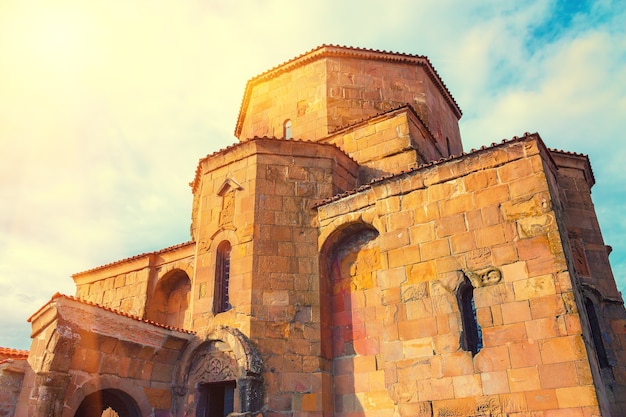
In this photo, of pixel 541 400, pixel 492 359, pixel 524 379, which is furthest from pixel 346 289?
pixel 541 400

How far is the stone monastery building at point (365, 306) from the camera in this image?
759cm

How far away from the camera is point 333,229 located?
10.3m

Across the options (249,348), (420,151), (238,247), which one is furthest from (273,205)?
(420,151)

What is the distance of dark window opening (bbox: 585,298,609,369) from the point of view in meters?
10.1

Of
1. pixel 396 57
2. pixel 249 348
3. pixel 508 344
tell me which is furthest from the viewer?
pixel 396 57

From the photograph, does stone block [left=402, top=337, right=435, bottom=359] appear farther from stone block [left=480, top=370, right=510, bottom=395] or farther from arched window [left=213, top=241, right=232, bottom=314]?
A: arched window [left=213, top=241, right=232, bottom=314]

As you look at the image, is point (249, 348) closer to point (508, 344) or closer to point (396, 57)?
point (508, 344)

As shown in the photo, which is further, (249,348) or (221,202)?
(221,202)

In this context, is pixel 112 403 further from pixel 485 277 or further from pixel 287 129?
pixel 287 129

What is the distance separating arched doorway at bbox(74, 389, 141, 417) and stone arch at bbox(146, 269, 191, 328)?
2929 millimetres

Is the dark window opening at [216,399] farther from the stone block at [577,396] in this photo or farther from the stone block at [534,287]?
the stone block at [577,396]

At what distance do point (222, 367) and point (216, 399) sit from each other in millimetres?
890

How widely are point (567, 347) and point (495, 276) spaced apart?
148cm

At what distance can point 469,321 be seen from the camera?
8.23m
